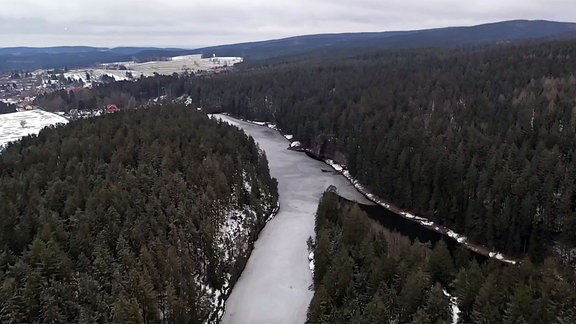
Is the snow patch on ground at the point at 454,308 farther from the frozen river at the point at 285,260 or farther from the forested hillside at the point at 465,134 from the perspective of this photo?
the forested hillside at the point at 465,134

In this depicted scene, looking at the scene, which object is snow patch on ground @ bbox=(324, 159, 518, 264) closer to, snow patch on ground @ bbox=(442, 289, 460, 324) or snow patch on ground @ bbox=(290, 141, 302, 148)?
snow patch on ground @ bbox=(290, 141, 302, 148)

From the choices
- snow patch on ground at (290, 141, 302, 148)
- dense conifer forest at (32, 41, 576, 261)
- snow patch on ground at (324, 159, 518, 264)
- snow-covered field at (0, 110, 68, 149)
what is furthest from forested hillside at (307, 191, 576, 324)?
snow-covered field at (0, 110, 68, 149)

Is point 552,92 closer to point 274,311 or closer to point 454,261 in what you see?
point 454,261

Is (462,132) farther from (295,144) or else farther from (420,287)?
(420,287)

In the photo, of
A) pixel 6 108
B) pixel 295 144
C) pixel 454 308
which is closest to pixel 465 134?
pixel 454 308

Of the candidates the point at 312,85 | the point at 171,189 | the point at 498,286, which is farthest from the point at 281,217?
the point at 312,85

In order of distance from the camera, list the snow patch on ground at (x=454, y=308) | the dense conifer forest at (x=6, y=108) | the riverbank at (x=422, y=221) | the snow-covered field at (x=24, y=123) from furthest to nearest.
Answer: the dense conifer forest at (x=6, y=108), the snow-covered field at (x=24, y=123), the riverbank at (x=422, y=221), the snow patch on ground at (x=454, y=308)

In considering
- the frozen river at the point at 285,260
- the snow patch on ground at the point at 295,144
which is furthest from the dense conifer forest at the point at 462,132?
the frozen river at the point at 285,260
